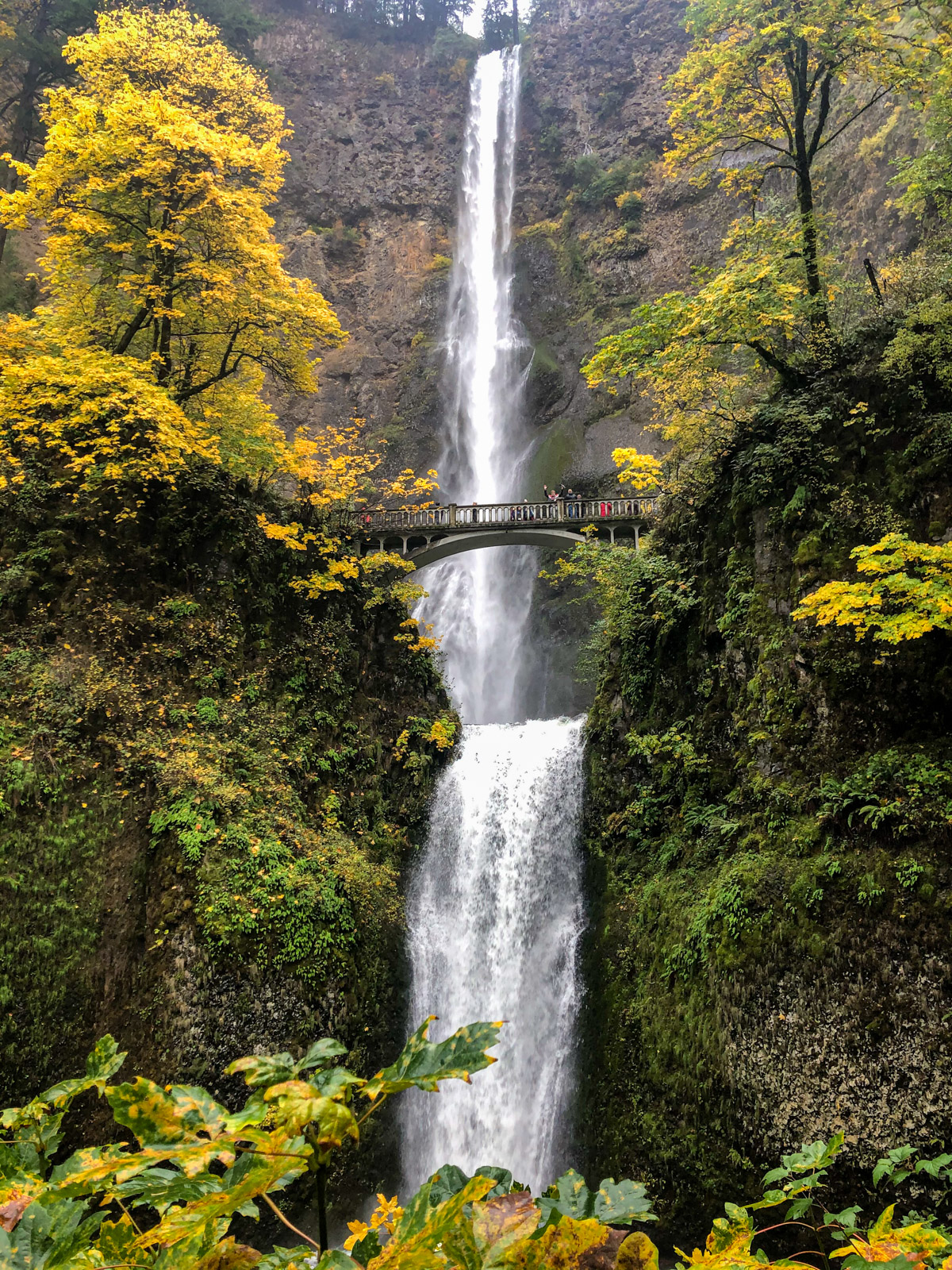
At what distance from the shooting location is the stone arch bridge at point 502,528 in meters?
19.3

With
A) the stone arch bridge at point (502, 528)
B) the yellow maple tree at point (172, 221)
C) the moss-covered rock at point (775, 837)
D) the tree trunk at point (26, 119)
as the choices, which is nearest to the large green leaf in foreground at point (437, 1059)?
the moss-covered rock at point (775, 837)

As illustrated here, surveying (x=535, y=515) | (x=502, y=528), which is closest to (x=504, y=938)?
(x=502, y=528)

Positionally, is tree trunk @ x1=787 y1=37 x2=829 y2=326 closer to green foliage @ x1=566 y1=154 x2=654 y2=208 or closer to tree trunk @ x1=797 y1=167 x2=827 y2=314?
tree trunk @ x1=797 y1=167 x2=827 y2=314

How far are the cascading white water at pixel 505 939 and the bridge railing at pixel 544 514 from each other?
259 inches

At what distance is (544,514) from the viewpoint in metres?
20.9

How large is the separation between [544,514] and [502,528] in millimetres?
1940

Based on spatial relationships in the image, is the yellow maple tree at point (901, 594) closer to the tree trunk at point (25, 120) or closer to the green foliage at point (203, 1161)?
the green foliage at point (203, 1161)

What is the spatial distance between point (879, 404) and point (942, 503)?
1.95 m

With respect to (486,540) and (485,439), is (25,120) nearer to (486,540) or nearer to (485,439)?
(486,540)

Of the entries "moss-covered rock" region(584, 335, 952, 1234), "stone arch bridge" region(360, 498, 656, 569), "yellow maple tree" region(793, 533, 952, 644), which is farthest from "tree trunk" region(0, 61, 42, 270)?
"yellow maple tree" region(793, 533, 952, 644)

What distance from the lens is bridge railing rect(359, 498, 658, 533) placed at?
19203mm

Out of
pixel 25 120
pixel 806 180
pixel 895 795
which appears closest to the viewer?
pixel 895 795

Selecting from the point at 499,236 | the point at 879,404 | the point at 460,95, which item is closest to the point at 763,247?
the point at 879,404

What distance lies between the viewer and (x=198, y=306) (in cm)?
1498
